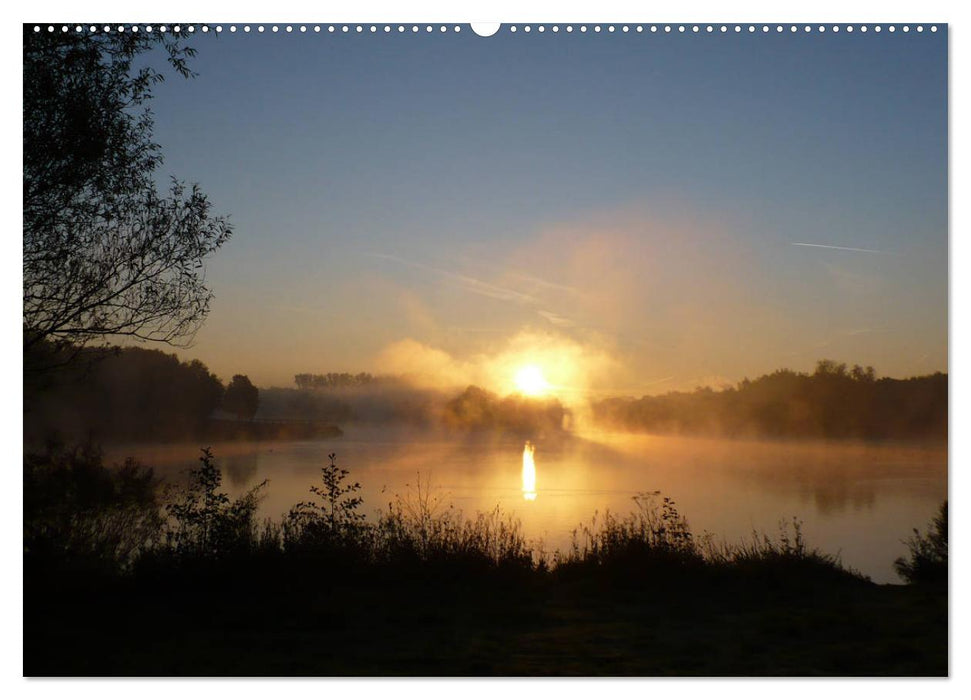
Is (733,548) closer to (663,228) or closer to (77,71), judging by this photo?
(663,228)

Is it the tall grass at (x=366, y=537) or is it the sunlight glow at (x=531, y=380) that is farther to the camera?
the sunlight glow at (x=531, y=380)

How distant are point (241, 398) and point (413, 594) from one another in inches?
74.0

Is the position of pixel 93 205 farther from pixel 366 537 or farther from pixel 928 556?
pixel 928 556

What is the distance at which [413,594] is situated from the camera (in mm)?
5492

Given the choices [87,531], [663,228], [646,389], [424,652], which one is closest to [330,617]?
[424,652]

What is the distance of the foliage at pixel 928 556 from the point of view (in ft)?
15.7

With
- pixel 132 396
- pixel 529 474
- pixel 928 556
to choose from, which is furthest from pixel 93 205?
pixel 928 556

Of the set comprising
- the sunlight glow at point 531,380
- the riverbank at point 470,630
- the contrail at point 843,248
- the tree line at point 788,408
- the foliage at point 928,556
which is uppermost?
the contrail at point 843,248

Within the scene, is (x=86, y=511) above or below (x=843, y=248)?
below

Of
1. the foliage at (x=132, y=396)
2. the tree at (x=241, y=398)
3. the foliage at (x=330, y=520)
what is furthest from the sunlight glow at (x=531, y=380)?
the foliage at (x=132, y=396)

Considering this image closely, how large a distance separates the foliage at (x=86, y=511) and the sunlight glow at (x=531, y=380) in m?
2.63

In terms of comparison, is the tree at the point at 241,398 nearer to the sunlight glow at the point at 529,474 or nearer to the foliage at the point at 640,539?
the sunlight glow at the point at 529,474
